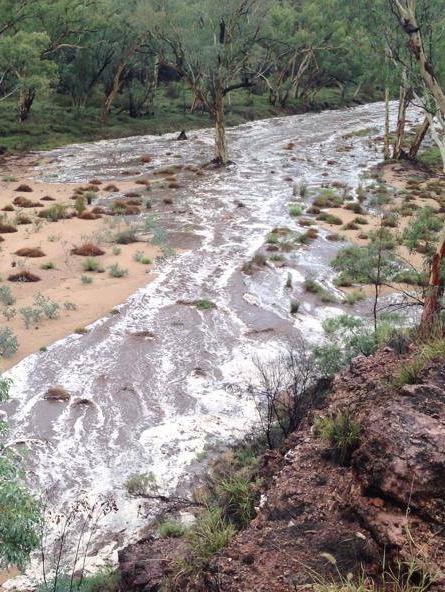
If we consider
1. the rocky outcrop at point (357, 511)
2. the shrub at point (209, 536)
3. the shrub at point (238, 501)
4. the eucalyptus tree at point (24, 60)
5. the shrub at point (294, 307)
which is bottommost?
the shrub at point (294, 307)

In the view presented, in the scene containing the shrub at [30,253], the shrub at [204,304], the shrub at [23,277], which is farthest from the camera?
the shrub at [30,253]

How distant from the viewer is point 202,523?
562 cm

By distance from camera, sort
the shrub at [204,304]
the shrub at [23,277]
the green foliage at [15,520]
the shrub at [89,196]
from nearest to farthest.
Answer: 1. the green foliage at [15,520]
2. the shrub at [204,304]
3. the shrub at [23,277]
4. the shrub at [89,196]

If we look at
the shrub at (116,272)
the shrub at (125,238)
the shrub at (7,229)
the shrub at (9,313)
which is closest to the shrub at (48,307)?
the shrub at (9,313)

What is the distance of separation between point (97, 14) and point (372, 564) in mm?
36553

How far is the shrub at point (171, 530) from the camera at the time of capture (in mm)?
6352

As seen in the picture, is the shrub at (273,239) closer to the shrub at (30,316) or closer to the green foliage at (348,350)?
the green foliage at (348,350)

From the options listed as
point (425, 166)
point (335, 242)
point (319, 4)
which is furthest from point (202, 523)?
point (319, 4)

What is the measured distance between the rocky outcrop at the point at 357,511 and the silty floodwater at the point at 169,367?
7.81 feet

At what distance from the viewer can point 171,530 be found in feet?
21.1

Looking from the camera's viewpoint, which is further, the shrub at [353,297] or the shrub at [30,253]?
the shrub at [30,253]

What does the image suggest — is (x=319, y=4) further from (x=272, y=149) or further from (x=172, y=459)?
(x=172, y=459)

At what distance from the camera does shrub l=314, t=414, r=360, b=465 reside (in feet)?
18.7

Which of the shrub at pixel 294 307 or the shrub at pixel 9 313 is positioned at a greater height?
the shrub at pixel 9 313
